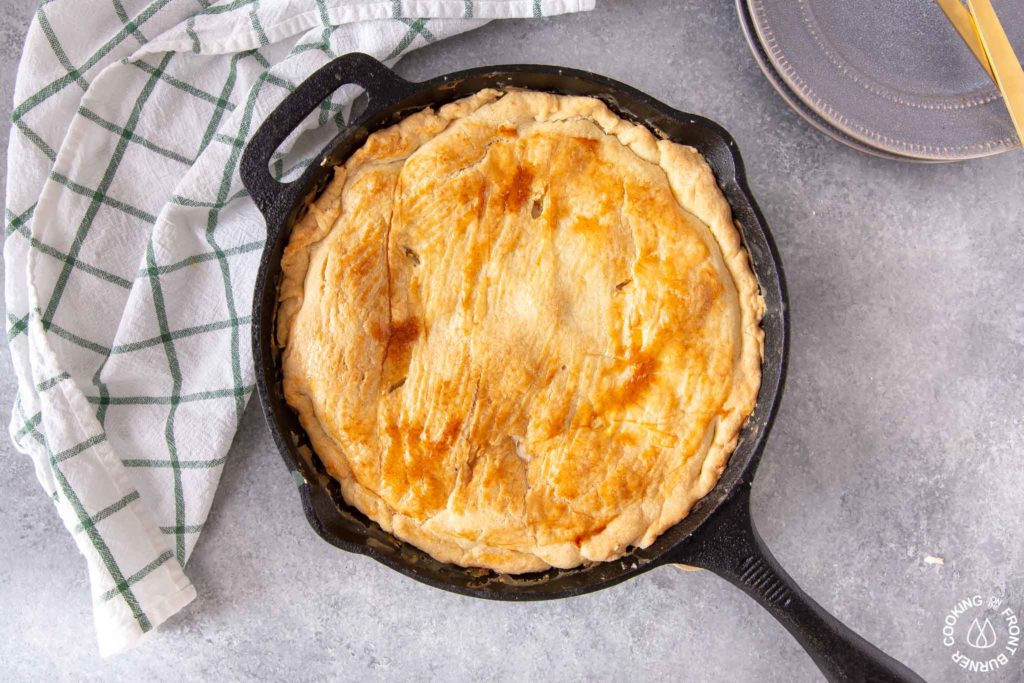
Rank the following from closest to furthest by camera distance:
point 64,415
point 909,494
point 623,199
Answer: point 623,199
point 64,415
point 909,494

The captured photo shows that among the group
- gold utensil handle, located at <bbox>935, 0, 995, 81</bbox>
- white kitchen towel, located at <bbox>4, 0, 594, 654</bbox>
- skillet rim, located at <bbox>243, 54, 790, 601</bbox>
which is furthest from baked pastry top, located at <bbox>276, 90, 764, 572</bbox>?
gold utensil handle, located at <bbox>935, 0, 995, 81</bbox>

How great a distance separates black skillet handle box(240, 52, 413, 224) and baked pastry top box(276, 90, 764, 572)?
0.11 meters

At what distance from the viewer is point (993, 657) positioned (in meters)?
2.05

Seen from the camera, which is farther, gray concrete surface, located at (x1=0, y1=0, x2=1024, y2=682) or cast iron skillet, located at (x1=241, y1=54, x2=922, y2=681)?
gray concrete surface, located at (x1=0, y1=0, x2=1024, y2=682)

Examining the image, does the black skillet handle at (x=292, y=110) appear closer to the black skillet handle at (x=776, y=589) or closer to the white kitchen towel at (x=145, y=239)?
the white kitchen towel at (x=145, y=239)

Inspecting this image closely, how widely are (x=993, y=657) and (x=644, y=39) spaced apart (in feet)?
6.09

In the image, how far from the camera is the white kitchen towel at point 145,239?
6.16ft

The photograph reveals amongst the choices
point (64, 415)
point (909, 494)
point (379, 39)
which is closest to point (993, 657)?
point (909, 494)

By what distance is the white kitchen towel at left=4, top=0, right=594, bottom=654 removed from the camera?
1.88 metres

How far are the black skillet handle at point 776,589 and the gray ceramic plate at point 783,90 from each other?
946mm

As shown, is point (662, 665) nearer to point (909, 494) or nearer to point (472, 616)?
point (472, 616)

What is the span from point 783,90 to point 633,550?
45.2 inches

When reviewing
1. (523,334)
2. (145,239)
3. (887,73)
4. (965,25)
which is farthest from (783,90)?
(145,239)

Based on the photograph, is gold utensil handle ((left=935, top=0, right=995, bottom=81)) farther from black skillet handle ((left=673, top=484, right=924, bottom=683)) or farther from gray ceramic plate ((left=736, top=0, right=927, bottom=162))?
black skillet handle ((left=673, top=484, right=924, bottom=683))
